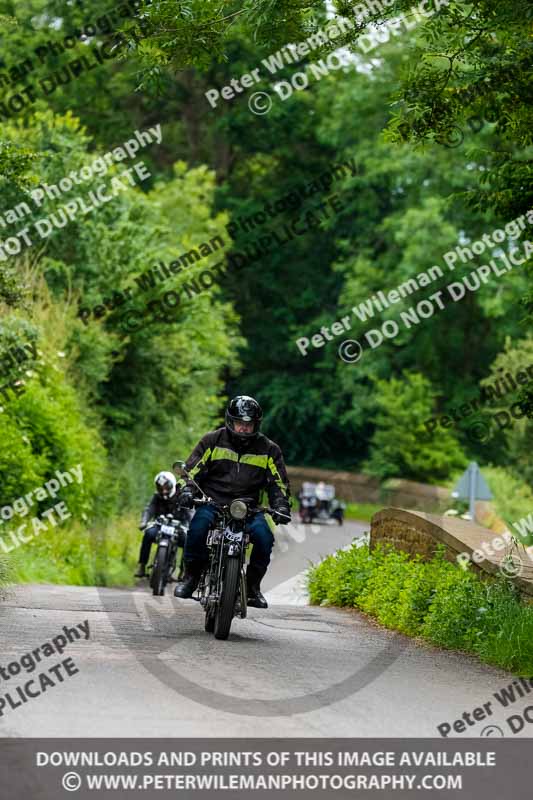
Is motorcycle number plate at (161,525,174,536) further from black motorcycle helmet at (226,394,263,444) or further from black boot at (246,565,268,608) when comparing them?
black motorcycle helmet at (226,394,263,444)

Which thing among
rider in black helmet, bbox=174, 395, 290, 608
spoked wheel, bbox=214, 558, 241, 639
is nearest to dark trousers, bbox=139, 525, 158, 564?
rider in black helmet, bbox=174, 395, 290, 608

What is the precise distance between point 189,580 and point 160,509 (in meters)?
6.99

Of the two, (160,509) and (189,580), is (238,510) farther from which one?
(160,509)

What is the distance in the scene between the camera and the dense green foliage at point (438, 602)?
1141cm

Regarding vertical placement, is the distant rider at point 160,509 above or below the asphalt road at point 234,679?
above

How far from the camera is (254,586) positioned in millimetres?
11992

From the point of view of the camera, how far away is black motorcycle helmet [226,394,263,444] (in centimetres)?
1178

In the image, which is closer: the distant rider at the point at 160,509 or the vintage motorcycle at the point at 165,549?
the vintage motorcycle at the point at 165,549

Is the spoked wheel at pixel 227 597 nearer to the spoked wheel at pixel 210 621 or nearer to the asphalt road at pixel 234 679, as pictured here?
the asphalt road at pixel 234 679

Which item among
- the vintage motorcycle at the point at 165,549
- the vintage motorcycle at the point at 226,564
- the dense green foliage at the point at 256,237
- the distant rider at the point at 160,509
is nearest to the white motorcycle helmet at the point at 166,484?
the distant rider at the point at 160,509

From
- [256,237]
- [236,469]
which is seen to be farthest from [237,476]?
[256,237]

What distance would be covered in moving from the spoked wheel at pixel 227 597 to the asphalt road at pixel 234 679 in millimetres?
123

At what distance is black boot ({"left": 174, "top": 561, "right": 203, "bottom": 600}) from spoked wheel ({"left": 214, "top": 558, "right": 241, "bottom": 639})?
1.72ft
